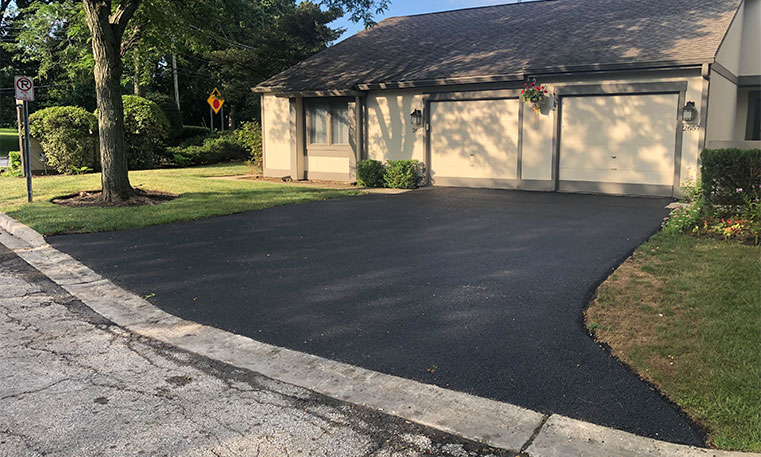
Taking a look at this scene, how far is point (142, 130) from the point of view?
70.1 feet

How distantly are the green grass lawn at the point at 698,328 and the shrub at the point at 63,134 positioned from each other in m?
18.6

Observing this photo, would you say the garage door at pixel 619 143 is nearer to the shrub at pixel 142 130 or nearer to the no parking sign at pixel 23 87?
the no parking sign at pixel 23 87

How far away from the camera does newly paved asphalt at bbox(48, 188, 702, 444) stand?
3885 mm

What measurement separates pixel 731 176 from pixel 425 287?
203 inches

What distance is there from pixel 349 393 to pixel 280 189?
39.2ft

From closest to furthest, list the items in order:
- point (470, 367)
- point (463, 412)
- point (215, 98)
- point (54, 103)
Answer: point (463, 412) → point (470, 367) → point (215, 98) → point (54, 103)

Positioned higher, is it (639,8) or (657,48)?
(639,8)

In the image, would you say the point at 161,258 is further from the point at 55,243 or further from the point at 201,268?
the point at 55,243

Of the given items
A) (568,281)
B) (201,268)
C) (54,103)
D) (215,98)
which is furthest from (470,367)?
(54,103)

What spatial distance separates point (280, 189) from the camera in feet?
50.2

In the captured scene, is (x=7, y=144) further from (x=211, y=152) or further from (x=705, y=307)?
(x=705, y=307)

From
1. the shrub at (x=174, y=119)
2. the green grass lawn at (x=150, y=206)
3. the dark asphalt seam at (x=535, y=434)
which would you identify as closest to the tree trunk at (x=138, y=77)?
the shrub at (x=174, y=119)

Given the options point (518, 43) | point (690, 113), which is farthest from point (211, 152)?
point (690, 113)

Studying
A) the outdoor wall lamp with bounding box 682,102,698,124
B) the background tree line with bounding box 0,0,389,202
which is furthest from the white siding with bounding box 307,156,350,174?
the outdoor wall lamp with bounding box 682,102,698,124
